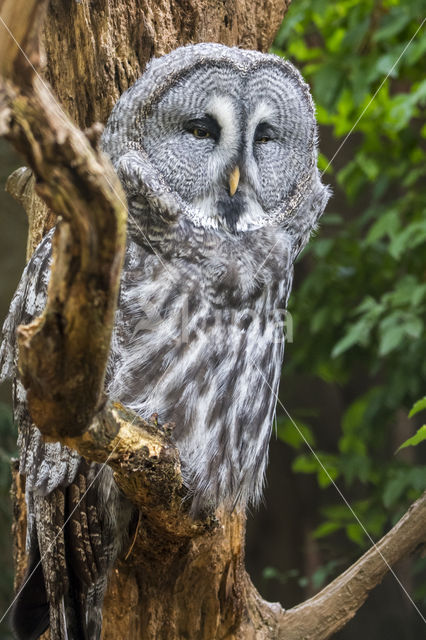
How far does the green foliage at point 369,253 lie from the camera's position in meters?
2.29

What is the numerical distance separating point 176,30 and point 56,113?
1.03 meters

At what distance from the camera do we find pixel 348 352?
110 inches

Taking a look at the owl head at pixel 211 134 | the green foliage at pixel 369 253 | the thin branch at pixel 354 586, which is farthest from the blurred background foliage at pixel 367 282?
the owl head at pixel 211 134

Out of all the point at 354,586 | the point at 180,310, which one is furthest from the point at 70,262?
the point at 354,586

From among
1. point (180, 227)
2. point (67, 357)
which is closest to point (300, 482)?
point (180, 227)

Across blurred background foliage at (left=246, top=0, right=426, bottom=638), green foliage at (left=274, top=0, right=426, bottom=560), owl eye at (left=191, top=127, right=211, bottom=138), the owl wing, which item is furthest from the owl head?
green foliage at (left=274, top=0, right=426, bottom=560)

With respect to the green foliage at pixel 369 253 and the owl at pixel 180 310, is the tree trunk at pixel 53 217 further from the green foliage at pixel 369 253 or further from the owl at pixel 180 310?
the green foliage at pixel 369 253

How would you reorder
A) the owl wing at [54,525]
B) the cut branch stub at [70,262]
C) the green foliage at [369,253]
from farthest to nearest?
the green foliage at [369,253] → the owl wing at [54,525] → the cut branch stub at [70,262]

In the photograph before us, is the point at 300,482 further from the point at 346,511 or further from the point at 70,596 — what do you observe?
the point at 70,596

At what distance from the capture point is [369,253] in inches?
109

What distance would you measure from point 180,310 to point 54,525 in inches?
19.6

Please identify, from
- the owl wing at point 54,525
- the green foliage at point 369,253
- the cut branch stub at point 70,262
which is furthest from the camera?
the green foliage at point 369,253

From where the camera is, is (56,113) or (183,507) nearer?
(56,113)

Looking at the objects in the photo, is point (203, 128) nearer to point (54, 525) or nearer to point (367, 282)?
point (54, 525)
